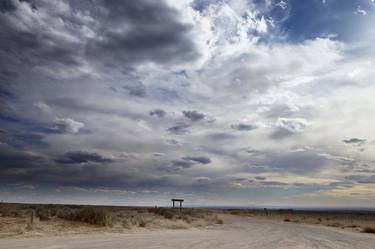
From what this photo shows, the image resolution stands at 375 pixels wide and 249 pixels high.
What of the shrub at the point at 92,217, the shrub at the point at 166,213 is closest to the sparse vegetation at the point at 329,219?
the shrub at the point at 166,213

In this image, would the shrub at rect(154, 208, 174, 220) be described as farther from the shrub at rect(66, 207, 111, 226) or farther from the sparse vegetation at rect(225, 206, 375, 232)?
the sparse vegetation at rect(225, 206, 375, 232)

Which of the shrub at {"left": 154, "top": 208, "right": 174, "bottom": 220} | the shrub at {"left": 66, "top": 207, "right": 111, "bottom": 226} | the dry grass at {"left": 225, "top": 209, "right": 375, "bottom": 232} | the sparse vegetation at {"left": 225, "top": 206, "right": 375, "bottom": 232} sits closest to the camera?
the shrub at {"left": 66, "top": 207, "right": 111, "bottom": 226}

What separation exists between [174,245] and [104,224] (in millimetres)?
10317

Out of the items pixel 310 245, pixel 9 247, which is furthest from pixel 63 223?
pixel 310 245

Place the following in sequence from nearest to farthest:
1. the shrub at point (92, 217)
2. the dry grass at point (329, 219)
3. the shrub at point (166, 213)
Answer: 1. the shrub at point (92, 217)
2. the shrub at point (166, 213)
3. the dry grass at point (329, 219)

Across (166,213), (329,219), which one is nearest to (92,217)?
(166,213)

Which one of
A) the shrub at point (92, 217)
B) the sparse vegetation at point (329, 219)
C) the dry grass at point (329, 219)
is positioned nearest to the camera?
the shrub at point (92, 217)

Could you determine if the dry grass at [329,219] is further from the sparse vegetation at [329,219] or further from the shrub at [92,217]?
A: the shrub at [92,217]

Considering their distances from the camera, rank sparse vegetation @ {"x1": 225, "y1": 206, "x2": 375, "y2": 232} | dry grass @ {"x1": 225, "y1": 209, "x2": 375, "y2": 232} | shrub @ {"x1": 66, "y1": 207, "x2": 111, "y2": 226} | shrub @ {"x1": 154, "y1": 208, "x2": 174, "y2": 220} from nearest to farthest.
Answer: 1. shrub @ {"x1": 66, "y1": 207, "x2": 111, "y2": 226}
2. shrub @ {"x1": 154, "y1": 208, "x2": 174, "y2": 220}
3. dry grass @ {"x1": 225, "y1": 209, "x2": 375, "y2": 232}
4. sparse vegetation @ {"x1": 225, "y1": 206, "x2": 375, "y2": 232}

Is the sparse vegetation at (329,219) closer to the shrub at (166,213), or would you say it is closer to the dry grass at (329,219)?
the dry grass at (329,219)

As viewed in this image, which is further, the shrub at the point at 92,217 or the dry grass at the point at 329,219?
the dry grass at the point at 329,219

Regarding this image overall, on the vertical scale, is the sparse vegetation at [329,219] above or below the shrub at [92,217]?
below

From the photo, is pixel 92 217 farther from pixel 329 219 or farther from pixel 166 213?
pixel 329 219

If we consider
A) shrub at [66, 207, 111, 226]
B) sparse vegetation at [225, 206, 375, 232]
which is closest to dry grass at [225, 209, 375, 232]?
sparse vegetation at [225, 206, 375, 232]
